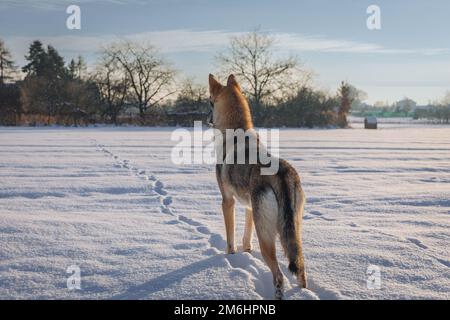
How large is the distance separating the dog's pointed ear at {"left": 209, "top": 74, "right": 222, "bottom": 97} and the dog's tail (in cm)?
191

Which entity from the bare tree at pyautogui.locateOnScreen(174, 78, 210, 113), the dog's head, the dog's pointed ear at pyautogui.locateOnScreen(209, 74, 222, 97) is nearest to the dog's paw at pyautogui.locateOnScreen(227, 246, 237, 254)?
the dog's head

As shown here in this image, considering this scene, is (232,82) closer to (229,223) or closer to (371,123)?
(229,223)

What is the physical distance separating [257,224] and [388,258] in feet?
5.01

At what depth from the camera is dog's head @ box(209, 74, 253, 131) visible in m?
4.07

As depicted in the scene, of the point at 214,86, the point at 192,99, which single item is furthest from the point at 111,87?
the point at 214,86

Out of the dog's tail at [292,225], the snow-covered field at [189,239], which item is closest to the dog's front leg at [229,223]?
the snow-covered field at [189,239]

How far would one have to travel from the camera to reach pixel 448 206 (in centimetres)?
581

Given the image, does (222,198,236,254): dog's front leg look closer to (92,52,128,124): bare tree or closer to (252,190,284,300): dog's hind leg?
(252,190,284,300): dog's hind leg

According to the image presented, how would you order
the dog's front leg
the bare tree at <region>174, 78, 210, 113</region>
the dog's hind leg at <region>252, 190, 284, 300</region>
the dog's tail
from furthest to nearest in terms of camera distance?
the bare tree at <region>174, 78, 210, 113</region>
the dog's front leg
the dog's hind leg at <region>252, 190, 284, 300</region>
the dog's tail

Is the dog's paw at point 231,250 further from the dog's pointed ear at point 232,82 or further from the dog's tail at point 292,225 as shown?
the dog's pointed ear at point 232,82

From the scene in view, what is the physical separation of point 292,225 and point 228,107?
183 centimetres

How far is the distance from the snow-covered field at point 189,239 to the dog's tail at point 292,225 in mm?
277

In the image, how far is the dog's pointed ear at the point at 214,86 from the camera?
176 inches
